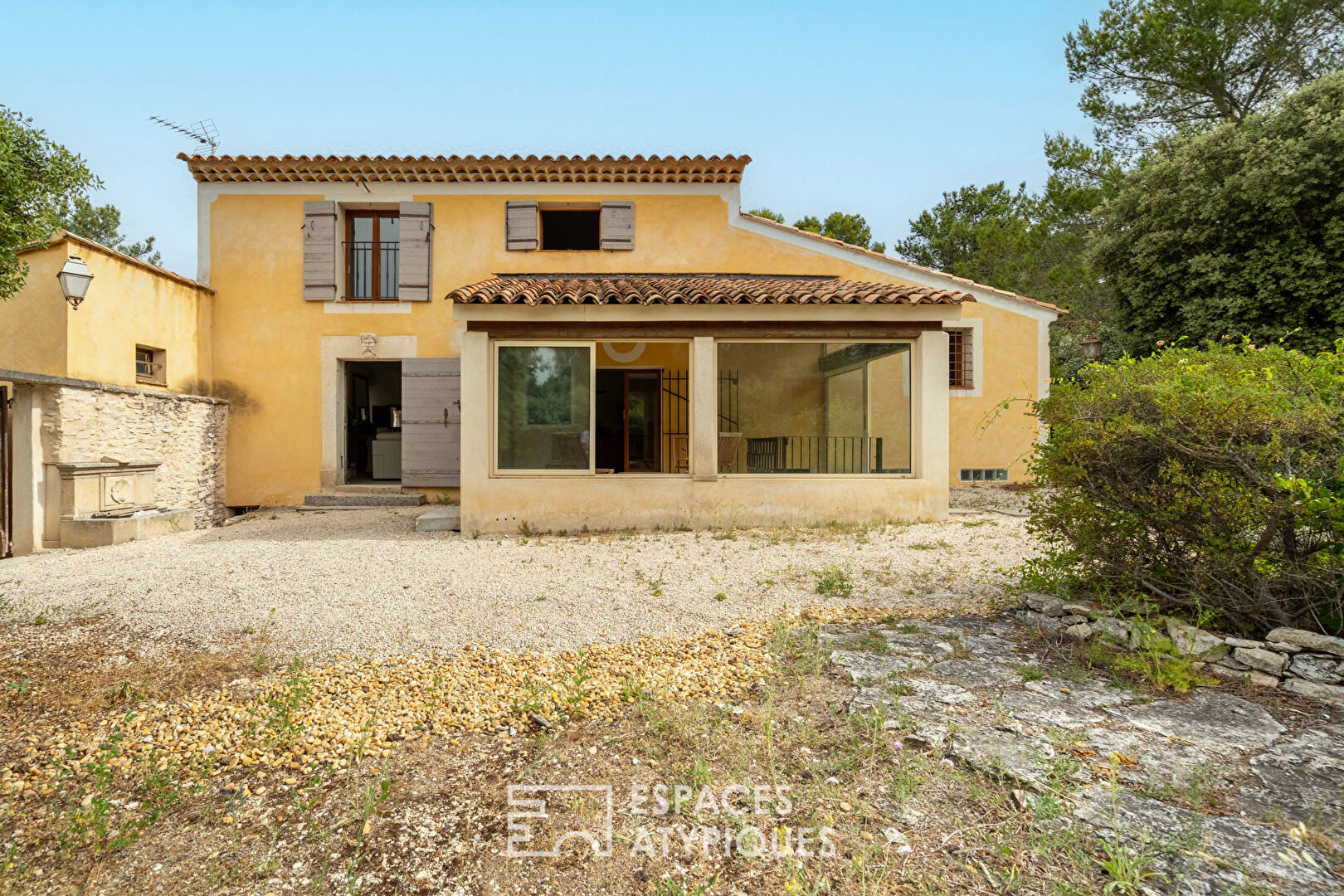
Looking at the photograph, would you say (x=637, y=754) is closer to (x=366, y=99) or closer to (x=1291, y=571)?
(x=1291, y=571)

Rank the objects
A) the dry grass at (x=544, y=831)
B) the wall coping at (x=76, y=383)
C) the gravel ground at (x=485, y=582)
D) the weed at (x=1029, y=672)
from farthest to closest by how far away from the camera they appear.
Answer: the wall coping at (x=76, y=383)
the gravel ground at (x=485, y=582)
the weed at (x=1029, y=672)
the dry grass at (x=544, y=831)

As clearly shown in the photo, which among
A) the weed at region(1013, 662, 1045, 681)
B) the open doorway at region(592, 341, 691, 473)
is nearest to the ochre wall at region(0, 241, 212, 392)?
the open doorway at region(592, 341, 691, 473)

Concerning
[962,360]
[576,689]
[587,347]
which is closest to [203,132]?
[587,347]

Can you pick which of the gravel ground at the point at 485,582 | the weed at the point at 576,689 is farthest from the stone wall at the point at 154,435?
the weed at the point at 576,689

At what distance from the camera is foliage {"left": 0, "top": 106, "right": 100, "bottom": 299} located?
627 centimetres

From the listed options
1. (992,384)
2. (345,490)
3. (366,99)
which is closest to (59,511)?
(345,490)

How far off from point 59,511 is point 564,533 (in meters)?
5.86

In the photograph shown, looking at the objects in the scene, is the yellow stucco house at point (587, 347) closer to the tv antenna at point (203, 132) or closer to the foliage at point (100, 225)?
the tv antenna at point (203, 132)

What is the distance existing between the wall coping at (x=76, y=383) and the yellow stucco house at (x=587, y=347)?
72 cm

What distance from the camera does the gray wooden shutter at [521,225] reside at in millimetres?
10344

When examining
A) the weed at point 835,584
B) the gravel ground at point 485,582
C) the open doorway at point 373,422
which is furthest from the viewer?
the open doorway at point 373,422

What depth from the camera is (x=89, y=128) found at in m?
7.43

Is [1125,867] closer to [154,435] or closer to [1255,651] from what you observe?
[1255,651]

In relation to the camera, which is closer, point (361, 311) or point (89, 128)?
point (89, 128)
